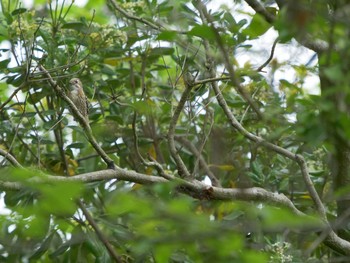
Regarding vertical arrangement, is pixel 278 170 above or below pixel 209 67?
below

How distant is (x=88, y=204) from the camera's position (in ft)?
13.0

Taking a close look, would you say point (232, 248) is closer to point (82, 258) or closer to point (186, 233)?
point (186, 233)

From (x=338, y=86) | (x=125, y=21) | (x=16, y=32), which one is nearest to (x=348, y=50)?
(x=338, y=86)

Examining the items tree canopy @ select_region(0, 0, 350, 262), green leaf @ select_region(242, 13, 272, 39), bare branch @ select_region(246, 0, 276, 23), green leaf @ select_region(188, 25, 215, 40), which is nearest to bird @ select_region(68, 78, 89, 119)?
tree canopy @ select_region(0, 0, 350, 262)

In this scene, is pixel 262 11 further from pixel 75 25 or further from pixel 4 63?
pixel 4 63

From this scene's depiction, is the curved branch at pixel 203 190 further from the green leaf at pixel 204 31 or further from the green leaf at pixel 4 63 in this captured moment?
the green leaf at pixel 4 63

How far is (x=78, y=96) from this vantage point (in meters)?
3.45

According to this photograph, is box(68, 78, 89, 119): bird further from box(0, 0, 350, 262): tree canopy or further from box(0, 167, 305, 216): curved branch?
box(0, 167, 305, 216): curved branch

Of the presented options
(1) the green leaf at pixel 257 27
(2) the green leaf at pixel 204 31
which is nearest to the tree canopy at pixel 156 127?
(1) the green leaf at pixel 257 27

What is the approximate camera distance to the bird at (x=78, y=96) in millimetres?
3428

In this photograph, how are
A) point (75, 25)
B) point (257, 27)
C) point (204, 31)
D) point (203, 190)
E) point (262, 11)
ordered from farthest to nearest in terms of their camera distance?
point (75, 25) < point (203, 190) < point (262, 11) < point (257, 27) < point (204, 31)

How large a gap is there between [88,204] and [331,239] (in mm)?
1466

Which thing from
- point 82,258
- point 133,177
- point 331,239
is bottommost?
point 82,258

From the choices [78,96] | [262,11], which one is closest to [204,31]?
[262,11]
